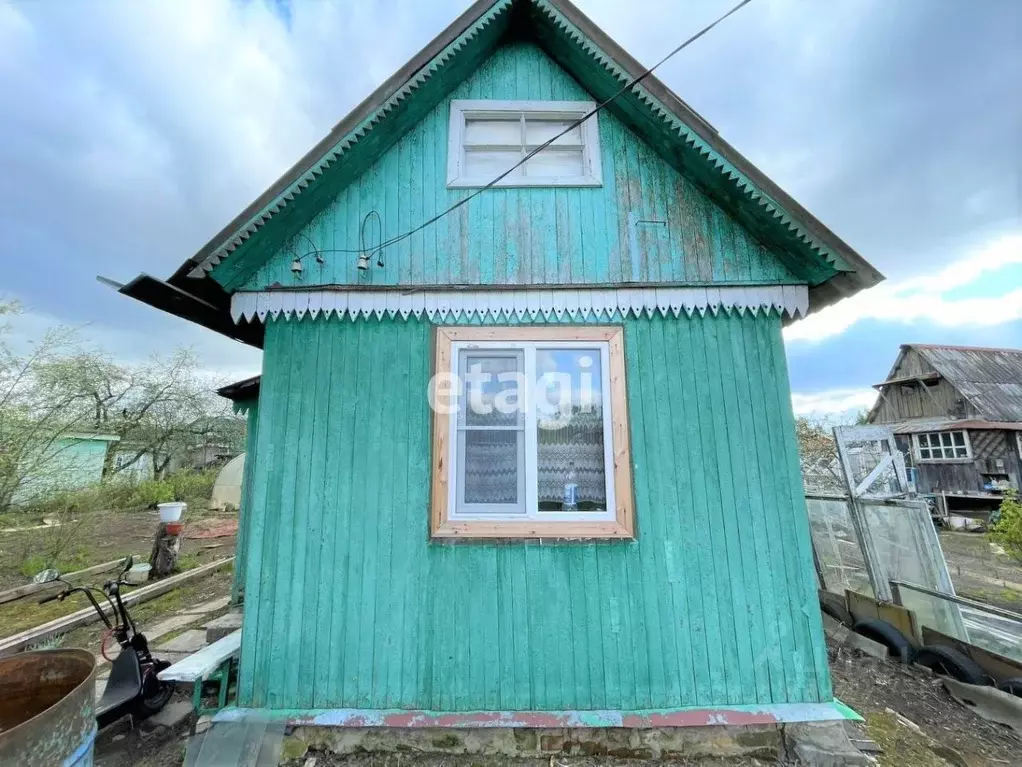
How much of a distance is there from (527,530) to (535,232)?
233 cm

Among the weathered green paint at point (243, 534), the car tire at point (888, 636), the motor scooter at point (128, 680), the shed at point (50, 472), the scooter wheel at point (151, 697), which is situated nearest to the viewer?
the motor scooter at point (128, 680)

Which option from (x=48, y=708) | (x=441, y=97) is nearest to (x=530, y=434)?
(x=441, y=97)

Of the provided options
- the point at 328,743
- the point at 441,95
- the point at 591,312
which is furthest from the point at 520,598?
the point at 441,95

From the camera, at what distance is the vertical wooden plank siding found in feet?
10.00

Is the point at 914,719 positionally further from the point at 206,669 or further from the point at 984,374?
the point at 984,374

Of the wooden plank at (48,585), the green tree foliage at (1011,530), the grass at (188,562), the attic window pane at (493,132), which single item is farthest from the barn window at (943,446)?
the wooden plank at (48,585)

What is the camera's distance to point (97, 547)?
9.48m

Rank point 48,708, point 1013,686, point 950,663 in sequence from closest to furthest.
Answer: point 48,708 < point 1013,686 < point 950,663

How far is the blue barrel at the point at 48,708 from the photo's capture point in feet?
7.21

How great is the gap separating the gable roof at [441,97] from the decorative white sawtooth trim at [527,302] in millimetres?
313

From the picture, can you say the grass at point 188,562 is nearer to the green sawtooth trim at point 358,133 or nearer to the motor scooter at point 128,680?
the motor scooter at point 128,680

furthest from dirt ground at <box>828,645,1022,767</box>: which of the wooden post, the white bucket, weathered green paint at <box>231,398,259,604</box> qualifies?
the wooden post

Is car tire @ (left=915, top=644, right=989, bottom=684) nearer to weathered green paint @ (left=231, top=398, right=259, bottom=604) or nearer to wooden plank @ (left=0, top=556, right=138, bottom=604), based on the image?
weathered green paint @ (left=231, top=398, right=259, bottom=604)

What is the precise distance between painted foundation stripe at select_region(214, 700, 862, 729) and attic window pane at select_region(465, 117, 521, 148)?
14.5 ft
